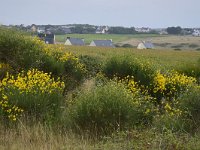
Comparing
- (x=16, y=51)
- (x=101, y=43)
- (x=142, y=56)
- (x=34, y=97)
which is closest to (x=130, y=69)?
(x=142, y=56)

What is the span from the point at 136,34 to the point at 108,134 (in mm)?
116356

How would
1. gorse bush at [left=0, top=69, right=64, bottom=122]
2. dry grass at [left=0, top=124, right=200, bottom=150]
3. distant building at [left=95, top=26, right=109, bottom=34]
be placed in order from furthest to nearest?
distant building at [left=95, top=26, right=109, bottom=34] < gorse bush at [left=0, top=69, right=64, bottom=122] < dry grass at [left=0, top=124, right=200, bottom=150]

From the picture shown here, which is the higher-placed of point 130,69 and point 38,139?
point 130,69

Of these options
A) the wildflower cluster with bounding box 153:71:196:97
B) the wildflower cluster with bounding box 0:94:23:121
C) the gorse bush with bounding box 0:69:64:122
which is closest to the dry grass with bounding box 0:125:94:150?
the wildflower cluster with bounding box 0:94:23:121

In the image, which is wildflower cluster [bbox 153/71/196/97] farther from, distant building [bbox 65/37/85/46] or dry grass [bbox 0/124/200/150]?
distant building [bbox 65/37/85/46]

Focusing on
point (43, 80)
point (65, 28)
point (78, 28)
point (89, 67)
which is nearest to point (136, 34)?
point (78, 28)

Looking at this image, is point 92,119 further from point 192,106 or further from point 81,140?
point 192,106

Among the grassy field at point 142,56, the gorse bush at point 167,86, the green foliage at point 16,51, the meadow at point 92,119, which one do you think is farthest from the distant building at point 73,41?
the meadow at point 92,119

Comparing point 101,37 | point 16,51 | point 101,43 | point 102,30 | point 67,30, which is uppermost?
point 16,51

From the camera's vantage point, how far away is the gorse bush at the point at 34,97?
718 cm

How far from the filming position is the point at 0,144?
237 inches

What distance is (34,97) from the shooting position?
7242 mm

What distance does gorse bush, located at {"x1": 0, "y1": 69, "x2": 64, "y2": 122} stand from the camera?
7.18 m

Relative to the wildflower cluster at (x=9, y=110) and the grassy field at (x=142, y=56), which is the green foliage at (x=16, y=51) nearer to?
the wildflower cluster at (x=9, y=110)
